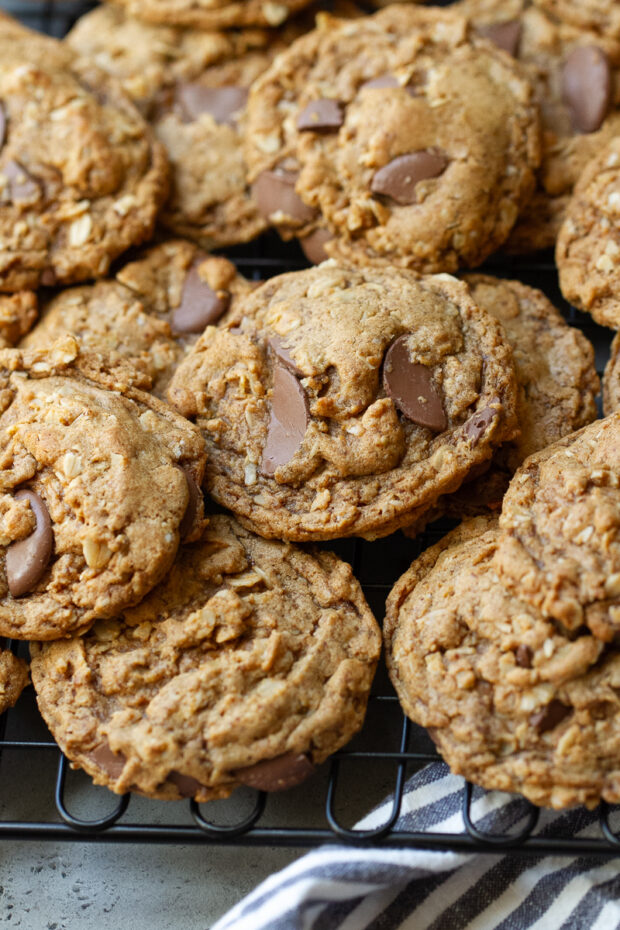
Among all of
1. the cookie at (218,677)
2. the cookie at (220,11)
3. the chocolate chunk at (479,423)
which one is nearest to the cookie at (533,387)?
the chocolate chunk at (479,423)

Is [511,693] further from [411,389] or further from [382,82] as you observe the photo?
[382,82]

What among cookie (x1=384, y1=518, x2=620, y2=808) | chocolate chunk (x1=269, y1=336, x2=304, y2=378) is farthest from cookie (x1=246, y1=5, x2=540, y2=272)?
cookie (x1=384, y1=518, x2=620, y2=808)

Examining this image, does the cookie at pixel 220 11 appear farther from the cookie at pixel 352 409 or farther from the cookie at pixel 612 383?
the cookie at pixel 612 383

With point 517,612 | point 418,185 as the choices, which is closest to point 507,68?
point 418,185

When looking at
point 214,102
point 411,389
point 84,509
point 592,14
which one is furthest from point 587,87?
point 84,509

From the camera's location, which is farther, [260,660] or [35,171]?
[35,171]

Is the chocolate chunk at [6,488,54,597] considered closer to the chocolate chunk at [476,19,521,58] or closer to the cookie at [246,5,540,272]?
the cookie at [246,5,540,272]

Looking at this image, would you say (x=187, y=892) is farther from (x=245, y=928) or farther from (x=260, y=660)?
(x=260, y=660)
